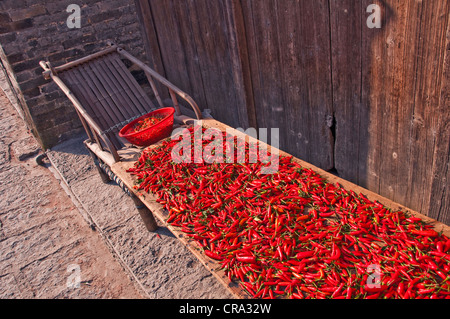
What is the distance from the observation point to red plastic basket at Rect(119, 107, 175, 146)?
4449mm

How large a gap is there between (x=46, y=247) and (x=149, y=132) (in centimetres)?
180

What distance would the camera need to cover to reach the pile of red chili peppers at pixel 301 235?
95.7 inches

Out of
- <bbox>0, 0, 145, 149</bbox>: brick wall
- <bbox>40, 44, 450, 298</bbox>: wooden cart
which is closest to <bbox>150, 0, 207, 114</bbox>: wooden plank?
<bbox>40, 44, 450, 298</bbox>: wooden cart

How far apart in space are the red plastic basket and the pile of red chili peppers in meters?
0.91

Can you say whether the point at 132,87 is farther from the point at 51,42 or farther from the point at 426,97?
the point at 426,97

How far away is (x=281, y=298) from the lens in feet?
8.07

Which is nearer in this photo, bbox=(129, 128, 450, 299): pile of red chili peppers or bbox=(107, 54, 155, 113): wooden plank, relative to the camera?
bbox=(129, 128, 450, 299): pile of red chili peppers

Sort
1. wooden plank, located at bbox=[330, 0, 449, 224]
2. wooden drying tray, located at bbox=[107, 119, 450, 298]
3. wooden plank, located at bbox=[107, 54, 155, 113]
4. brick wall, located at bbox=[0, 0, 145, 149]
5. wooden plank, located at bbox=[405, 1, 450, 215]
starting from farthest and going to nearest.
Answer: brick wall, located at bbox=[0, 0, 145, 149] → wooden plank, located at bbox=[107, 54, 155, 113] → wooden drying tray, located at bbox=[107, 119, 450, 298] → wooden plank, located at bbox=[330, 0, 449, 224] → wooden plank, located at bbox=[405, 1, 450, 215]

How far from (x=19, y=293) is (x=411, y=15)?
14.0 feet

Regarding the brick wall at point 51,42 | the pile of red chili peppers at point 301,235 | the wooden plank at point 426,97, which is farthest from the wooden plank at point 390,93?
the brick wall at point 51,42

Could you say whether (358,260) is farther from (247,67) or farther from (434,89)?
(247,67)

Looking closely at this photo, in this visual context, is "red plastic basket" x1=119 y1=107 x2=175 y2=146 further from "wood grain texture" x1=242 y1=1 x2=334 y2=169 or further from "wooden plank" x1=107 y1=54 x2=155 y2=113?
"wood grain texture" x1=242 y1=1 x2=334 y2=169

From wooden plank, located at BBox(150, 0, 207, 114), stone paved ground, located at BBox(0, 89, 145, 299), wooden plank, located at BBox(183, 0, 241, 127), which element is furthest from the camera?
wooden plank, located at BBox(150, 0, 207, 114)

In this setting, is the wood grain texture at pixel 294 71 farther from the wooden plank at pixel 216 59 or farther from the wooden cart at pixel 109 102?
the wooden cart at pixel 109 102
